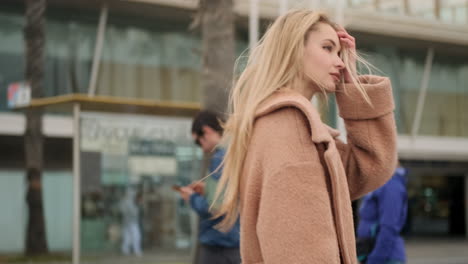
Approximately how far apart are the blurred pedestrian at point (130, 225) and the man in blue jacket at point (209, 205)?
34.5ft

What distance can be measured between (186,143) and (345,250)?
1361 centimetres

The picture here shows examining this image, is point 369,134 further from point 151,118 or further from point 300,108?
point 151,118

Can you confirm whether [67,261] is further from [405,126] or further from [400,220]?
[405,126]

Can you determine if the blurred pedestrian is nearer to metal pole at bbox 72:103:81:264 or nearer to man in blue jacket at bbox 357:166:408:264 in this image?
metal pole at bbox 72:103:81:264

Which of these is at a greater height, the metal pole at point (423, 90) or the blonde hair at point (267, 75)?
the blonde hair at point (267, 75)

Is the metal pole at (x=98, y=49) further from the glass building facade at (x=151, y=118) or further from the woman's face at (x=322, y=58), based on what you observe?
the woman's face at (x=322, y=58)

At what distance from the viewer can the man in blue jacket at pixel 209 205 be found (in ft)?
17.1

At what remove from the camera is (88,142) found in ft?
48.5

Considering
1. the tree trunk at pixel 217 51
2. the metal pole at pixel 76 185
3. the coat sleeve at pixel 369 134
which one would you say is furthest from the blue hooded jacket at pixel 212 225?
the metal pole at pixel 76 185

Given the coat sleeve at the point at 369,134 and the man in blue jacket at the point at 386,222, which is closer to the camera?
the coat sleeve at the point at 369,134

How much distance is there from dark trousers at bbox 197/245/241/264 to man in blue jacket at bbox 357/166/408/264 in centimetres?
148

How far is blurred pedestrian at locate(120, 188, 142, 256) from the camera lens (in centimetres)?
1578

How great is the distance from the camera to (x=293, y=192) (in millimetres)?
2229

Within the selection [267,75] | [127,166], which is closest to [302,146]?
[267,75]
